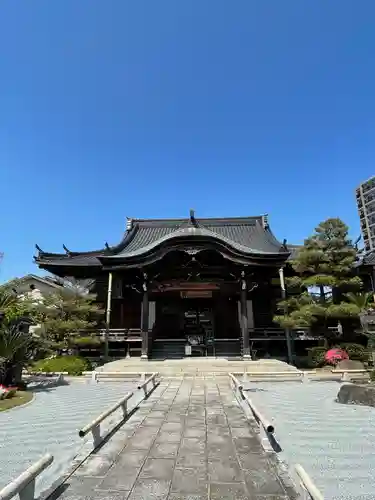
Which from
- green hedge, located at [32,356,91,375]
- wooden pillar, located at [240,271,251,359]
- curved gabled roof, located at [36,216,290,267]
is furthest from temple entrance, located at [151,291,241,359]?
green hedge, located at [32,356,91,375]

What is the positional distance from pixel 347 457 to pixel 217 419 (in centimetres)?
276

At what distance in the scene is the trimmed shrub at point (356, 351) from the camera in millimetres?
14562

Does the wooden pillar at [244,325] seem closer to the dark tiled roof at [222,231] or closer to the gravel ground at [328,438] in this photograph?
the dark tiled roof at [222,231]

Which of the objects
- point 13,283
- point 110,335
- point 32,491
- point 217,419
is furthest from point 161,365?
point 32,491

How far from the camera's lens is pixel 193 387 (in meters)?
11.2

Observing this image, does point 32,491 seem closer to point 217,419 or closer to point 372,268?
point 217,419

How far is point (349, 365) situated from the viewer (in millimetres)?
13906

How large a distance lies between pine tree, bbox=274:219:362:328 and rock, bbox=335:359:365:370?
84.4 inches

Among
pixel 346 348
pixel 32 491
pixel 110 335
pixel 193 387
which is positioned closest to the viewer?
pixel 32 491

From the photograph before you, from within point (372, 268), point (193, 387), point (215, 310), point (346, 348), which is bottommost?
point (193, 387)

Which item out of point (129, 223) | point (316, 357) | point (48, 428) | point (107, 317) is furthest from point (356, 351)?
point (129, 223)

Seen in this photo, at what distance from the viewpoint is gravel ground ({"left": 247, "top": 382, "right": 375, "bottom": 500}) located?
3.83 metres

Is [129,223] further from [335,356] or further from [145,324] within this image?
[335,356]

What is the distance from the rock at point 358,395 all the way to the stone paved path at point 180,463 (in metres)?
3.45
